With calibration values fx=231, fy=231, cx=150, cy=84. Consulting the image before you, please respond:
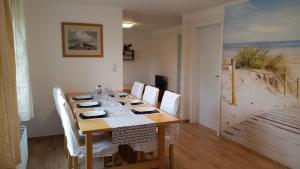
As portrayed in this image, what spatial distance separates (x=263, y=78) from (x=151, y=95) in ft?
5.19

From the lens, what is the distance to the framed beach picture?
149 inches

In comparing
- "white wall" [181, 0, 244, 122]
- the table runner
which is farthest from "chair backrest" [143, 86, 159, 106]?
"white wall" [181, 0, 244, 122]

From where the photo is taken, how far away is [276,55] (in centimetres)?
300

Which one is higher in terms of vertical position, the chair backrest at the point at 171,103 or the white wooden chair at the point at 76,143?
the chair backrest at the point at 171,103

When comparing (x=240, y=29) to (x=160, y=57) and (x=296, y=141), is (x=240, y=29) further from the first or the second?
(x=160, y=57)

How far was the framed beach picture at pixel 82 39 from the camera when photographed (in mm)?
3787

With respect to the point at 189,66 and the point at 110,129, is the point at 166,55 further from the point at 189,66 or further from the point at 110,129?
the point at 110,129

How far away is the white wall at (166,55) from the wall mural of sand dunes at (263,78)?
310 cm

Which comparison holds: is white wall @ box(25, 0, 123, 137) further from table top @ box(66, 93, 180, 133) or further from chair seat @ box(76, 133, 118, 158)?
chair seat @ box(76, 133, 118, 158)

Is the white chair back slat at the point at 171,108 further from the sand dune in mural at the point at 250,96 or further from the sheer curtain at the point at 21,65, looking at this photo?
the sheer curtain at the point at 21,65

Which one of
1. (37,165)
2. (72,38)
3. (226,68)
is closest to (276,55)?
(226,68)

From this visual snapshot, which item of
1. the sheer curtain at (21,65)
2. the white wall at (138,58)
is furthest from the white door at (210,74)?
the white wall at (138,58)

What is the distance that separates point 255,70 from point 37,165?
10.5ft

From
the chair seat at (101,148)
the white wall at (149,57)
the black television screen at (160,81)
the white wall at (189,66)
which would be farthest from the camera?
the black television screen at (160,81)
